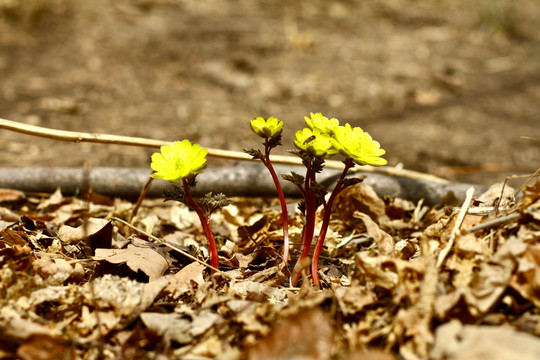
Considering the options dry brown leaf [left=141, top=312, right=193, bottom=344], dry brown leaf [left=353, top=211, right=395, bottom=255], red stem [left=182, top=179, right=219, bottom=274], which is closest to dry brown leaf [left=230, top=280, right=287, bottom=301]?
red stem [left=182, top=179, right=219, bottom=274]

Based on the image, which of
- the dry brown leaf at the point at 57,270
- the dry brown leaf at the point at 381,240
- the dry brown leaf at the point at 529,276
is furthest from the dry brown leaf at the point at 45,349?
the dry brown leaf at the point at 529,276

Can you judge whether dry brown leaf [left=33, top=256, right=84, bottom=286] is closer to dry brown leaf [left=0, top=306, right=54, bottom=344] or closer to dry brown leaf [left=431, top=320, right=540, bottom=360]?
dry brown leaf [left=0, top=306, right=54, bottom=344]

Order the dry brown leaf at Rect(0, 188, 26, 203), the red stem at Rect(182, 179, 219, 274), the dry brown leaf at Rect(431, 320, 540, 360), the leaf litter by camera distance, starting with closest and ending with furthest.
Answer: the dry brown leaf at Rect(431, 320, 540, 360) < the leaf litter < the red stem at Rect(182, 179, 219, 274) < the dry brown leaf at Rect(0, 188, 26, 203)

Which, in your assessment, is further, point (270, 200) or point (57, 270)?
point (270, 200)

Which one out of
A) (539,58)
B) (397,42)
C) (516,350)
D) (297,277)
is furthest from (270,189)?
(539,58)

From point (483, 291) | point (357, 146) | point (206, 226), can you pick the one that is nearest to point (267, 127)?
point (357, 146)

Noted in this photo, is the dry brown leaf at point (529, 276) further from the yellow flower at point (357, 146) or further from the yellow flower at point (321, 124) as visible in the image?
the yellow flower at point (321, 124)

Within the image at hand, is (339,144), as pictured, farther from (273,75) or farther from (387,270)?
(273,75)
